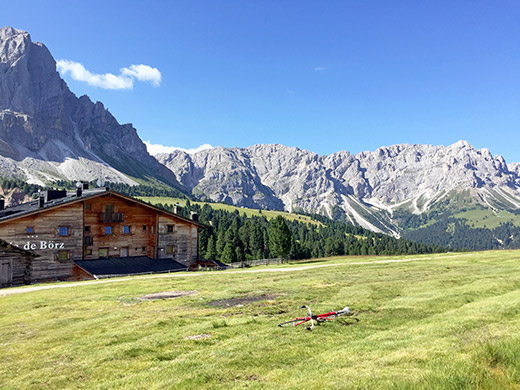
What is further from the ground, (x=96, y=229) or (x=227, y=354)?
(x=96, y=229)

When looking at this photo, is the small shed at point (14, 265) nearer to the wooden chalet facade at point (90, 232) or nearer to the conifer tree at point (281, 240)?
the wooden chalet facade at point (90, 232)

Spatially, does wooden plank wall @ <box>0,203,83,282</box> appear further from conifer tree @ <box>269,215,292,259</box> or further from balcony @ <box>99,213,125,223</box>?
conifer tree @ <box>269,215,292,259</box>

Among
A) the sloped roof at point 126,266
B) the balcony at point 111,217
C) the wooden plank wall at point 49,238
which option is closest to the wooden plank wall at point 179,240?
the sloped roof at point 126,266

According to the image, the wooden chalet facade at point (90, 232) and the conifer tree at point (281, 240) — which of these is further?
the conifer tree at point (281, 240)

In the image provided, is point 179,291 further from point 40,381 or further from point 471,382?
point 471,382

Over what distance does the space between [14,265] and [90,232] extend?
468 inches

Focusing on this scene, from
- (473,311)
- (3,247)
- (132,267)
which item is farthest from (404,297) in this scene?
(3,247)

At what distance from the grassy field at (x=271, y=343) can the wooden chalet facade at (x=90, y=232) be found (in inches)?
1337

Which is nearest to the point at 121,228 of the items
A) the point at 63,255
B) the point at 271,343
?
the point at 63,255

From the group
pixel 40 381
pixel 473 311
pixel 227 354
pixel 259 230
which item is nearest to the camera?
pixel 40 381

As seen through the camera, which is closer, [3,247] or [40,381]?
[40,381]

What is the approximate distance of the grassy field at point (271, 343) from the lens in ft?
32.3

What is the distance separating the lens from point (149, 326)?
1717 centimetres

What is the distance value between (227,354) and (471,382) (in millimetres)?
7386
